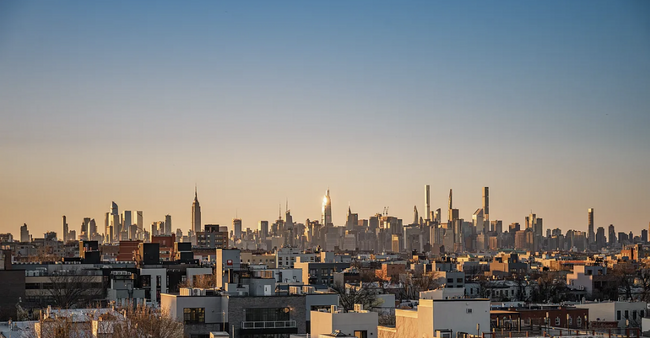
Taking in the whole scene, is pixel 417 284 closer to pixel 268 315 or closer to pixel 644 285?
pixel 644 285

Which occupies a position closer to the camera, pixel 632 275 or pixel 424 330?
pixel 424 330

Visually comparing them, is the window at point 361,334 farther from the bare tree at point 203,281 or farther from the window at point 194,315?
the bare tree at point 203,281

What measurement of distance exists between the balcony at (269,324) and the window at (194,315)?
80.9 inches

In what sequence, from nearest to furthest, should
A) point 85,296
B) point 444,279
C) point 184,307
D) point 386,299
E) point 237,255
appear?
point 184,307
point 386,299
point 85,296
point 237,255
point 444,279

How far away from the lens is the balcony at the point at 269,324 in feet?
173

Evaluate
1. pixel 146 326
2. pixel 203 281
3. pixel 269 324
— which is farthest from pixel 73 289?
pixel 146 326

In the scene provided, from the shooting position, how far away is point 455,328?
4416 cm

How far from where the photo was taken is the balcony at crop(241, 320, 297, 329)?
173 feet

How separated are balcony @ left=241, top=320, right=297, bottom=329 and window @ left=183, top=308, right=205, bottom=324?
2.05m

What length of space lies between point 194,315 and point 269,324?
3706 millimetres

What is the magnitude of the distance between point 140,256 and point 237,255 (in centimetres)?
4268

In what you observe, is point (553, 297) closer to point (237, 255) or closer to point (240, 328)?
point (237, 255)

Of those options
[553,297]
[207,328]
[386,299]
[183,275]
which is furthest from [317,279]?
[207,328]

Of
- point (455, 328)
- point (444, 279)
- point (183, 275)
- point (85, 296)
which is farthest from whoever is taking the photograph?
point (444, 279)
